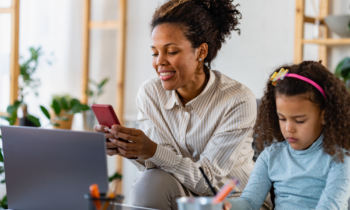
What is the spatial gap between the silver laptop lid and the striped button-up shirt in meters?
0.49

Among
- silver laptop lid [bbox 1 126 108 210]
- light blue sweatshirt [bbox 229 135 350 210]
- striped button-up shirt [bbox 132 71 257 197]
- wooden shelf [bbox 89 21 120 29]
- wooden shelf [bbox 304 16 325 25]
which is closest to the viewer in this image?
silver laptop lid [bbox 1 126 108 210]

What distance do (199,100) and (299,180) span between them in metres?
0.52

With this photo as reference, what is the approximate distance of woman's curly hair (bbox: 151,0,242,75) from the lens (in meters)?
1.55

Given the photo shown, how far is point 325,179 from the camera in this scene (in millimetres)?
1212

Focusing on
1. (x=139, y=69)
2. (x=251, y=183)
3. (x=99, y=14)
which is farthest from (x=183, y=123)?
(x=99, y=14)

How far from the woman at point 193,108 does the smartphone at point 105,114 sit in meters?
0.21

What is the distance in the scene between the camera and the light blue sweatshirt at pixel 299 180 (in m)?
1.15

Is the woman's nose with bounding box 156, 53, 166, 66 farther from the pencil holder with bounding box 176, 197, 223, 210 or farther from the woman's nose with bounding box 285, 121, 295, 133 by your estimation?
the pencil holder with bounding box 176, 197, 223, 210

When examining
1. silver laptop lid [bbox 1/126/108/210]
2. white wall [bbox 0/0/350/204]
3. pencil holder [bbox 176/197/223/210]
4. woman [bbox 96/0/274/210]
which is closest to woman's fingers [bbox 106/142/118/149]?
woman [bbox 96/0/274/210]

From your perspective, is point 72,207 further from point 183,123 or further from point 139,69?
point 139,69

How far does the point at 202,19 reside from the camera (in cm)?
159

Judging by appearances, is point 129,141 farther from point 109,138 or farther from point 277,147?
point 277,147

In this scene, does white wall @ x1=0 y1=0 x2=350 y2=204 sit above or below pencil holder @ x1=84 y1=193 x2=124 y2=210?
above

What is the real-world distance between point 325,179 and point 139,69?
2.32 meters
